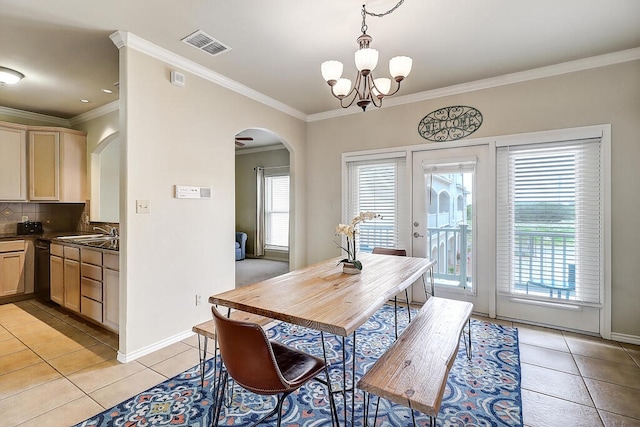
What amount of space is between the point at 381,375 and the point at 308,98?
351 centimetres

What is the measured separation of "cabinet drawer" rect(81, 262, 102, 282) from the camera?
121 inches

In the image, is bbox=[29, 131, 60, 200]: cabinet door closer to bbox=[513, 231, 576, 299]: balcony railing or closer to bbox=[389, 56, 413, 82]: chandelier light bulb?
bbox=[389, 56, 413, 82]: chandelier light bulb

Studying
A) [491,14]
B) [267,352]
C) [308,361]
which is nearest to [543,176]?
[491,14]

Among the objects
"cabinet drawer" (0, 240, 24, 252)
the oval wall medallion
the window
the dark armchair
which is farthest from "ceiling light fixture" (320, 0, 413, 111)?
the dark armchair

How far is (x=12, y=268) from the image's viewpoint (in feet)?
13.3

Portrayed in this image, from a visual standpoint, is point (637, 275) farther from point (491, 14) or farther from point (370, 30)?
point (370, 30)

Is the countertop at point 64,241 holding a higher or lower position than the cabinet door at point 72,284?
higher

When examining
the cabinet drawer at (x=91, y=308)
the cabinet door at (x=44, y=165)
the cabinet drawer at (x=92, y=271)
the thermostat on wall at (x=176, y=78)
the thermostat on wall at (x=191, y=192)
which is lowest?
the cabinet drawer at (x=91, y=308)

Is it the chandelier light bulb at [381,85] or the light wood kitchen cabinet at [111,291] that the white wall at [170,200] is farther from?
the chandelier light bulb at [381,85]

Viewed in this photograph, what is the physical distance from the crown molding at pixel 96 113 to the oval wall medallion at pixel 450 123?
4070 mm

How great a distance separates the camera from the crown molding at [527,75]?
2908mm

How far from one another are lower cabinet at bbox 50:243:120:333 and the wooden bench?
255 centimetres

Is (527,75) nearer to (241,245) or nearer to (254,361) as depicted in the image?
(254,361)

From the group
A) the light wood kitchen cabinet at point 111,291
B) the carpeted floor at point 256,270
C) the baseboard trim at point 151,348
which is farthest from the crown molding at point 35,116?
the baseboard trim at point 151,348
